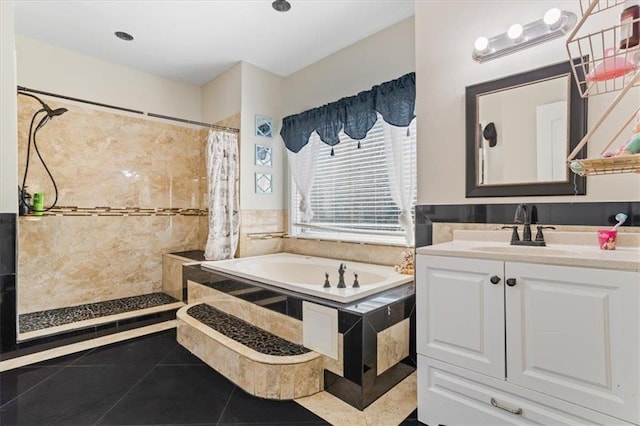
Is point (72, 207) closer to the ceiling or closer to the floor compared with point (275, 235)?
closer to the ceiling

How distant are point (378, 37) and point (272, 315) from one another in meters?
2.59

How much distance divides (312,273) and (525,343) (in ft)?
6.86

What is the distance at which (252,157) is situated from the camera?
356cm

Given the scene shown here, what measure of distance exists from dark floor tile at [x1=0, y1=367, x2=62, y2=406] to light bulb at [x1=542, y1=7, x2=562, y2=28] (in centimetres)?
358

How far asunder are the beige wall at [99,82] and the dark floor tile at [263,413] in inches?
133

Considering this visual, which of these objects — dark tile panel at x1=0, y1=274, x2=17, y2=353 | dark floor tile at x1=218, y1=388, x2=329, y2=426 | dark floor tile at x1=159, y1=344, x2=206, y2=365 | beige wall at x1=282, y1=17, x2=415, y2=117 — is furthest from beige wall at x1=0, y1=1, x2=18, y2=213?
beige wall at x1=282, y1=17, x2=415, y2=117

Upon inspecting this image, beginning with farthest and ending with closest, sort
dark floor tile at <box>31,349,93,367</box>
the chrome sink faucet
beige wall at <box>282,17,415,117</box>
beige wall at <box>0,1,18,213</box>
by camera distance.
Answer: beige wall at <box>282,17,415,117</box> < dark floor tile at <box>31,349,93,367</box> < beige wall at <box>0,1,18,213</box> < the chrome sink faucet

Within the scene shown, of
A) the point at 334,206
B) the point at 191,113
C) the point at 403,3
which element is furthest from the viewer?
the point at 191,113

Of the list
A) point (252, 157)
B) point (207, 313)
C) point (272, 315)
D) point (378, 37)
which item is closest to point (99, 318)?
point (207, 313)

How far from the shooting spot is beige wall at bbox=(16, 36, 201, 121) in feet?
9.69

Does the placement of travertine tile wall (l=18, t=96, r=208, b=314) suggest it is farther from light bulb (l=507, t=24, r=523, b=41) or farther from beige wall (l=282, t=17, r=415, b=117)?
light bulb (l=507, t=24, r=523, b=41)

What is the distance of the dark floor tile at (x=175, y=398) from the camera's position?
164 cm

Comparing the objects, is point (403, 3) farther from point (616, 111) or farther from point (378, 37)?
point (616, 111)

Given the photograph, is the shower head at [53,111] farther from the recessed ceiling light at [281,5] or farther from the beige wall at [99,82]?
the recessed ceiling light at [281,5]
